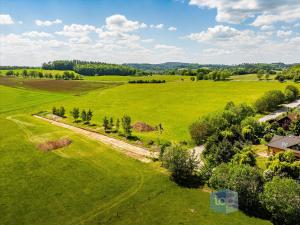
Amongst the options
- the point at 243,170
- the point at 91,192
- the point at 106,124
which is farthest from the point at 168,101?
the point at 243,170

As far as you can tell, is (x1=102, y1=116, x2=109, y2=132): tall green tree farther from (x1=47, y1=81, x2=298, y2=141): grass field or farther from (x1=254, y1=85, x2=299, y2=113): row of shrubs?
(x1=254, y1=85, x2=299, y2=113): row of shrubs

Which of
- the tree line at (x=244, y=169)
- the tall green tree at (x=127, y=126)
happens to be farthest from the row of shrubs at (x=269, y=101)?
the tall green tree at (x=127, y=126)

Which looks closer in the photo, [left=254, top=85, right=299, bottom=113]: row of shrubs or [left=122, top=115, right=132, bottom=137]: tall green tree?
[left=122, top=115, right=132, bottom=137]: tall green tree

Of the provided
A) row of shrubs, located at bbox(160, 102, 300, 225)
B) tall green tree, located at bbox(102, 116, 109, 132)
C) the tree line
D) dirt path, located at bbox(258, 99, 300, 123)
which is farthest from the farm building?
tall green tree, located at bbox(102, 116, 109, 132)

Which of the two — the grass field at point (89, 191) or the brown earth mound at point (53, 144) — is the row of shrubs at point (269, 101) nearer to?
the grass field at point (89, 191)

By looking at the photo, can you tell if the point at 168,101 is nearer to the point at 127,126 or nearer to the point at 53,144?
the point at 127,126
